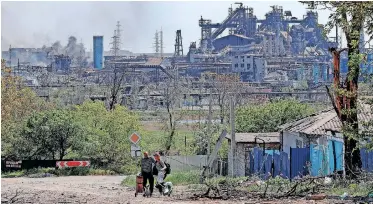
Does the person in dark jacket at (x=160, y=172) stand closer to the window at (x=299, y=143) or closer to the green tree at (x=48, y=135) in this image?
the window at (x=299, y=143)

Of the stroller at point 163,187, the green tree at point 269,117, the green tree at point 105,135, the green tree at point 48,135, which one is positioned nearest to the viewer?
the stroller at point 163,187

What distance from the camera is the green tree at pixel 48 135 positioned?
42.2 m

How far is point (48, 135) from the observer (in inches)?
1677

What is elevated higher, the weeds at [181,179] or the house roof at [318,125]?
the house roof at [318,125]

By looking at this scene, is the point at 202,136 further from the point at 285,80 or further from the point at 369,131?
the point at 285,80

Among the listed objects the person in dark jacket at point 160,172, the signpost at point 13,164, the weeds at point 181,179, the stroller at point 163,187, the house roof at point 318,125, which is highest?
the house roof at point 318,125

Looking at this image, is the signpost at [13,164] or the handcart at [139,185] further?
the signpost at [13,164]

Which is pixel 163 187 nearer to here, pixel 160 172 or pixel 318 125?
pixel 160 172

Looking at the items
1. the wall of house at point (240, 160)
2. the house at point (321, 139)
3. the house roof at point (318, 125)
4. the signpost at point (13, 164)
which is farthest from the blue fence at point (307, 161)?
the signpost at point (13, 164)

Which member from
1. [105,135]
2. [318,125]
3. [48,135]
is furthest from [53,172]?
[318,125]

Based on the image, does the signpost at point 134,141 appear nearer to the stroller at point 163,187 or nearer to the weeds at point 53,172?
the stroller at point 163,187

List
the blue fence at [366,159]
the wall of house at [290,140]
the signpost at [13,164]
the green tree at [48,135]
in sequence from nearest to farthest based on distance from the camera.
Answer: the blue fence at [366,159]
the wall of house at [290,140]
the signpost at [13,164]
the green tree at [48,135]

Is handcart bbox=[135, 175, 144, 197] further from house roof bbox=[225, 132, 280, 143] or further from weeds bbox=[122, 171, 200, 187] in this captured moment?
house roof bbox=[225, 132, 280, 143]

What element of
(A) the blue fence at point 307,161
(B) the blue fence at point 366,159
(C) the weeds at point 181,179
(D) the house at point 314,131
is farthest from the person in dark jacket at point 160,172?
(D) the house at point 314,131
